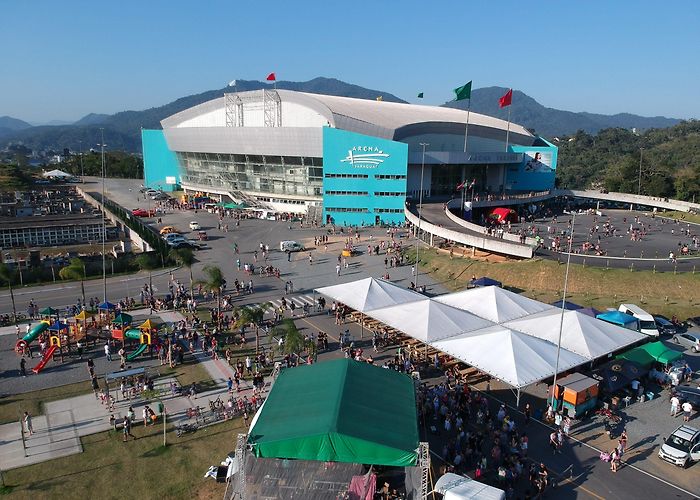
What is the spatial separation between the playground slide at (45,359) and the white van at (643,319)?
28.5 meters

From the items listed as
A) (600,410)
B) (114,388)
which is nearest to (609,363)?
(600,410)

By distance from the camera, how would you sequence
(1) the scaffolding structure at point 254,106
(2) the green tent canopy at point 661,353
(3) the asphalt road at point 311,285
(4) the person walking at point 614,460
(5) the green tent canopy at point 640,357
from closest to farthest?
1. (3) the asphalt road at point 311,285
2. (4) the person walking at point 614,460
3. (5) the green tent canopy at point 640,357
4. (2) the green tent canopy at point 661,353
5. (1) the scaffolding structure at point 254,106

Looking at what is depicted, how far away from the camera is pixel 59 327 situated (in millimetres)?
25234

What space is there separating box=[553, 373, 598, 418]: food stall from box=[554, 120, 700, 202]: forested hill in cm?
6630

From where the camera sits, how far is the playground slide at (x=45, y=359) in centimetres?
2281

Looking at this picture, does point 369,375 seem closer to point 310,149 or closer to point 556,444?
point 556,444

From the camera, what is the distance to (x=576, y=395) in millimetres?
18844

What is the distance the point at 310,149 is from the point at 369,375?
49.5 metres

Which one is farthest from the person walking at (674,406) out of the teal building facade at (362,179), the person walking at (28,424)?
the teal building facade at (362,179)

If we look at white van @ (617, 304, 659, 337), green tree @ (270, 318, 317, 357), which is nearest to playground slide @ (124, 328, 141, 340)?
green tree @ (270, 318, 317, 357)

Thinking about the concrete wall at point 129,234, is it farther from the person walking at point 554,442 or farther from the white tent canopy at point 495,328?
the person walking at point 554,442

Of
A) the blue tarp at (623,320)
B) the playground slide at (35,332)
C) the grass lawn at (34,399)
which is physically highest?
the blue tarp at (623,320)

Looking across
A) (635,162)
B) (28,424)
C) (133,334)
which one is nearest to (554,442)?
(28,424)

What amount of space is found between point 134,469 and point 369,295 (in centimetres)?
1453
